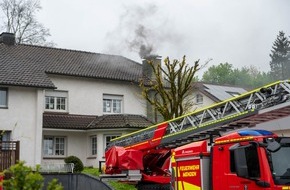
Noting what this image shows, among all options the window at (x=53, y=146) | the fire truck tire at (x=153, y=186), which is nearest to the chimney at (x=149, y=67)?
the window at (x=53, y=146)

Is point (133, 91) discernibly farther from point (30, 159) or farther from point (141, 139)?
point (141, 139)

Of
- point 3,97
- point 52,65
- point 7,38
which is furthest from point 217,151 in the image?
point 7,38

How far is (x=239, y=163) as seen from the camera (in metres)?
8.96

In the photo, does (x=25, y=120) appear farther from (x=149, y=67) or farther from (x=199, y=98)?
(x=199, y=98)

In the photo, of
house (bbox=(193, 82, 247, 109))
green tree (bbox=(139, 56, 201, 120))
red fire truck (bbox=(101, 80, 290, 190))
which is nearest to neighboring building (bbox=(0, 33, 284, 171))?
green tree (bbox=(139, 56, 201, 120))

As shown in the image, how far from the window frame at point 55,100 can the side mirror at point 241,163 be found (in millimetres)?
22906

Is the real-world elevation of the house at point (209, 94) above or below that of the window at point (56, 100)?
above

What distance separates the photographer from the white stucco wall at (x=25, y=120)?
1034 inches

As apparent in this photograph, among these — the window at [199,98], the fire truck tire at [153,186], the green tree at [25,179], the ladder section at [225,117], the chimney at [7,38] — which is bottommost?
the fire truck tire at [153,186]

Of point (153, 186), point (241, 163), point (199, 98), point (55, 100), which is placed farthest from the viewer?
point (199, 98)

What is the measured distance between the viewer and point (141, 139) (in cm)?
1480

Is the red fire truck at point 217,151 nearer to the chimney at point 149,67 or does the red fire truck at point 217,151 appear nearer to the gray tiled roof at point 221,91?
the chimney at point 149,67

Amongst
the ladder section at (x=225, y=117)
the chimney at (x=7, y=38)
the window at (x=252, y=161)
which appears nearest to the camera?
the window at (x=252, y=161)

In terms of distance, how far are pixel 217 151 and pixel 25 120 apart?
741 inches
